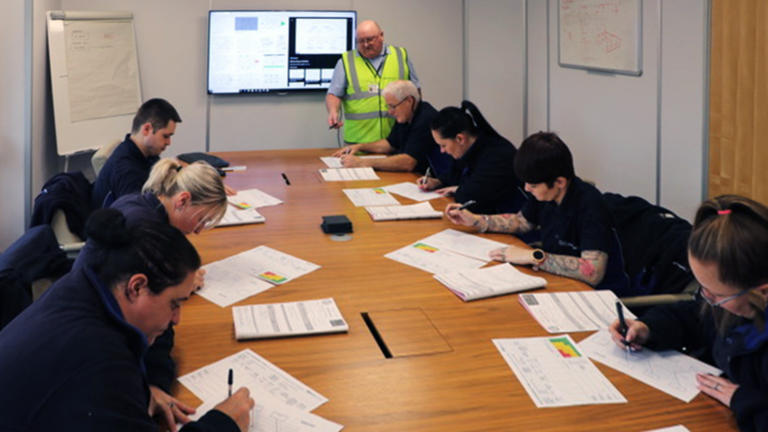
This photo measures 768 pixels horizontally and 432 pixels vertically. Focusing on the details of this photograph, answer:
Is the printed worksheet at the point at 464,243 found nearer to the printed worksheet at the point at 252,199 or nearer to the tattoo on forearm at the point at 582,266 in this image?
the tattoo on forearm at the point at 582,266

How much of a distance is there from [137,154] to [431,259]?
1.76 meters

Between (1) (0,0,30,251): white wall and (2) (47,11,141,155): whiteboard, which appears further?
(2) (47,11,141,155): whiteboard

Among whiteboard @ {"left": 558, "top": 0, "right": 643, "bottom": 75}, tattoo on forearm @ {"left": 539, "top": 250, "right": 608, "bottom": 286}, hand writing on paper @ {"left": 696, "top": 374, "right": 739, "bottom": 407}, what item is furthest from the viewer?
whiteboard @ {"left": 558, "top": 0, "right": 643, "bottom": 75}

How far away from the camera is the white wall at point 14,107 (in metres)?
5.25

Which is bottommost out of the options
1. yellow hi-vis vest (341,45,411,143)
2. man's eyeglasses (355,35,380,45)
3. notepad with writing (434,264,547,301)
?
notepad with writing (434,264,547,301)

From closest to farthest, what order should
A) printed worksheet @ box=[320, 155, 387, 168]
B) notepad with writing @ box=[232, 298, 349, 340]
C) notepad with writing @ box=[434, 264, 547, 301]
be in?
1. notepad with writing @ box=[232, 298, 349, 340]
2. notepad with writing @ box=[434, 264, 547, 301]
3. printed worksheet @ box=[320, 155, 387, 168]

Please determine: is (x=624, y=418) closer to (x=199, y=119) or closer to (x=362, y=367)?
(x=362, y=367)

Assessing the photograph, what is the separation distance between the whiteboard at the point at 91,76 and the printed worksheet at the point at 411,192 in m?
2.96

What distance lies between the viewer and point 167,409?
1717 mm

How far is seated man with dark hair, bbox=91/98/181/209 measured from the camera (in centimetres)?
366

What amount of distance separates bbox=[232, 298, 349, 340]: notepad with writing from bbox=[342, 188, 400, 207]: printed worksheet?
149 centimetres

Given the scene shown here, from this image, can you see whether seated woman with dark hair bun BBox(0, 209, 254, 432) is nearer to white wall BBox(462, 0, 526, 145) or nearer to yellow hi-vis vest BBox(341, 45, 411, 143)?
yellow hi-vis vest BBox(341, 45, 411, 143)

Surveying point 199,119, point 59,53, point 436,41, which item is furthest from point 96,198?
point 436,41

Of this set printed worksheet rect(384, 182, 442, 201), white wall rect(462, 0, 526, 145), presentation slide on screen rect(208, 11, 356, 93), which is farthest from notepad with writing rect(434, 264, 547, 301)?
white wall rect(462, 0, 526, 145)
